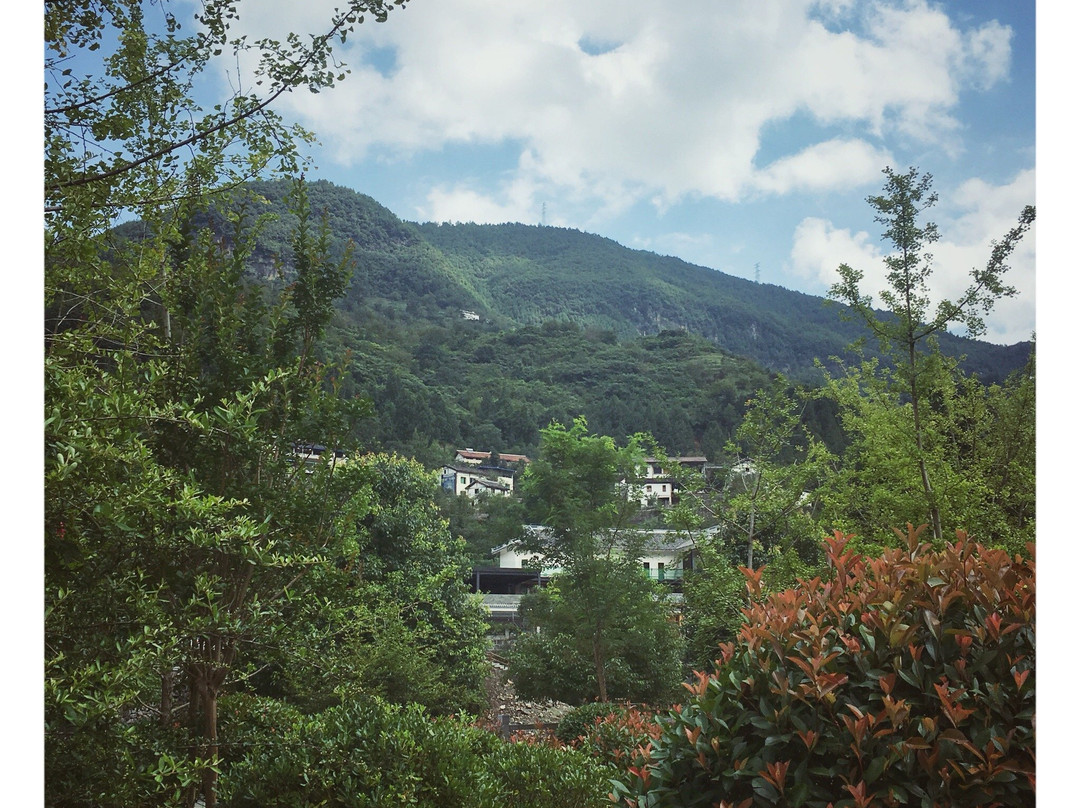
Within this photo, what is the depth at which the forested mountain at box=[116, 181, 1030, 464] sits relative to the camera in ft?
42.6

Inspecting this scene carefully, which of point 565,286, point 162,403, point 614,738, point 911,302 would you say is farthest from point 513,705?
point 565,286

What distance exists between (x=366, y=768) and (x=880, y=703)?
1447 mm

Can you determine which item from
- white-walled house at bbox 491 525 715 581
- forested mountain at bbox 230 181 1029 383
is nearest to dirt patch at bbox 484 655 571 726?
white-walled house at bbox 491 525 715 581

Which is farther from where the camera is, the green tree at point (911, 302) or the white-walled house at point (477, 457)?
the white-walled house at point (477, 457)

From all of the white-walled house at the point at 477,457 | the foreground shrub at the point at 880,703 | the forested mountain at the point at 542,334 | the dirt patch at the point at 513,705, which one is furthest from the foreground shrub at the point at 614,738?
the white-walled house at the point at 477,457

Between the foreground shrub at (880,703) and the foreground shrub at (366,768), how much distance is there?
1.08 metres

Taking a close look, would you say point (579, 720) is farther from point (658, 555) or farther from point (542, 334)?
point (542, 334)

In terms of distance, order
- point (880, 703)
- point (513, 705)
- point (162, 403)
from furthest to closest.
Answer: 1. point (513, 705)
2. point (162, 403)
3. point (880, 703)

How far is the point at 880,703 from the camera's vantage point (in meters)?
1.04

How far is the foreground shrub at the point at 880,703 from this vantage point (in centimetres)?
96

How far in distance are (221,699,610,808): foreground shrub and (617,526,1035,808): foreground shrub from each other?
108 centimetres

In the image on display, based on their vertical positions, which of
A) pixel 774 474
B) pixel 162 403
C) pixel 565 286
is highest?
pixel 565 286

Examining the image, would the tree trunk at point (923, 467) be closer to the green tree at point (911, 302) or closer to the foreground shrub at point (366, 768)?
the green tree at point (911, 302)

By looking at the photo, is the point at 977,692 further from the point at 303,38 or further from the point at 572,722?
the point at 572,722
